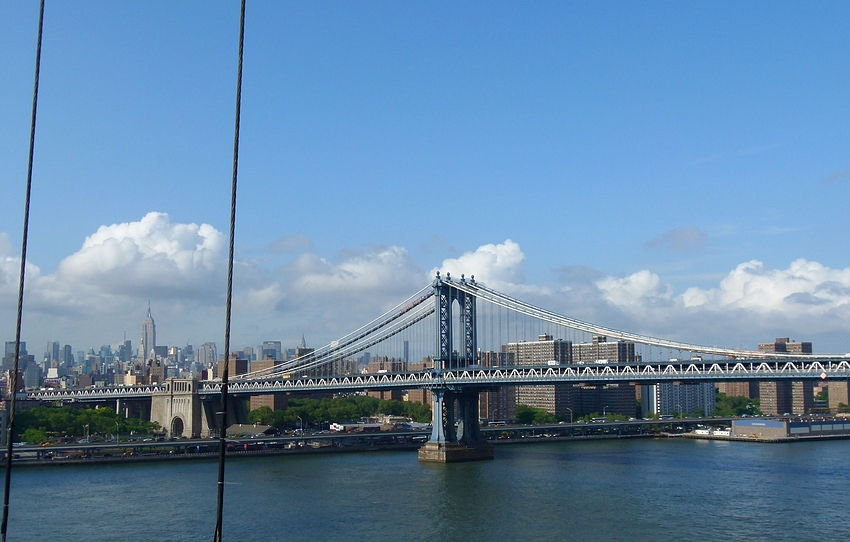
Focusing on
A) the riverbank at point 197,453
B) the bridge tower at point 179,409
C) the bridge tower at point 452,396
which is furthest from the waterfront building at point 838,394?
the bridge tower at point 179,409

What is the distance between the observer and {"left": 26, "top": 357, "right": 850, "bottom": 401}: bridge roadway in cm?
3678

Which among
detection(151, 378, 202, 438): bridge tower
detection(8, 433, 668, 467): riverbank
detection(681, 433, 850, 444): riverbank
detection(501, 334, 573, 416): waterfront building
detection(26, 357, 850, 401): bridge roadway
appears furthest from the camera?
detection(501, 334, 573, 416): waterfront building

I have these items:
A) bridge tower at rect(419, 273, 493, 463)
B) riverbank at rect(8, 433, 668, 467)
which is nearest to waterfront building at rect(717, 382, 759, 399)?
riverbank at rect(8, 433, 668, 467)

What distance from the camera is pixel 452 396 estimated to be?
46.8 metres

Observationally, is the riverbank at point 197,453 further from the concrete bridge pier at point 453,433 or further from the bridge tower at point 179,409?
the bridge tower at point 179,409

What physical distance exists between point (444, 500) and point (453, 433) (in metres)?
15.4

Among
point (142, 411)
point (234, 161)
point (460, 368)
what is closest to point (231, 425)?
point (142, 411)

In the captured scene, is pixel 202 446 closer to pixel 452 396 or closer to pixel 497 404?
pixel 452 396

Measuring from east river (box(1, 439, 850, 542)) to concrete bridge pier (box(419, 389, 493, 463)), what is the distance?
1603 millimetres

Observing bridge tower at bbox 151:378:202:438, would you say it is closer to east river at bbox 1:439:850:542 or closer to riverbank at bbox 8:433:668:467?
riverbank at bbox 8:433:668:467

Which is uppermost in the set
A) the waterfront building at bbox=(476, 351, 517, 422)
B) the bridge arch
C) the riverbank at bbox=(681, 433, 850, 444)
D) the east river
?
the waterfront building at bbox=(476, 351, 517, 422)

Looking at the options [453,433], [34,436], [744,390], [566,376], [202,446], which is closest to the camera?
[566,376]

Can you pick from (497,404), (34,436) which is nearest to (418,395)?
(497,404)

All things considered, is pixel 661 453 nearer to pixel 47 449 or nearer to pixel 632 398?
pixel 47 449
